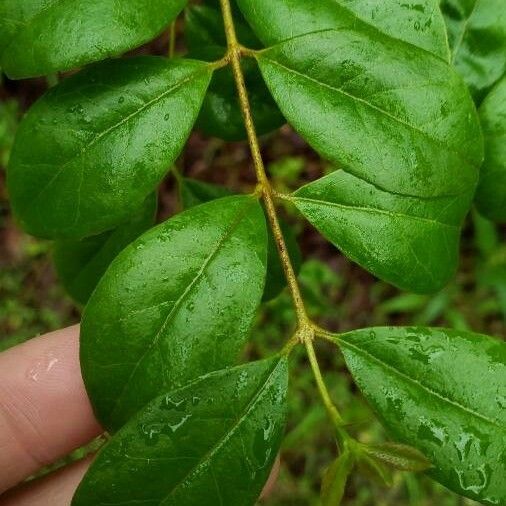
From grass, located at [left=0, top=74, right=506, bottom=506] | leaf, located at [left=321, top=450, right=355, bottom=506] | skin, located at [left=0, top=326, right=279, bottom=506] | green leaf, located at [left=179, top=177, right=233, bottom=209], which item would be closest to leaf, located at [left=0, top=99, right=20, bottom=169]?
grass, located at [left=0, top=74, right=506, bottom=506]

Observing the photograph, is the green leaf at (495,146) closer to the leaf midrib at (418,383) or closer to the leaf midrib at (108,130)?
the leaf midrib at (418,383)

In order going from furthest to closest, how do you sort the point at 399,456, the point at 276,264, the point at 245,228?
the point at 276,264 → the point at 245,228 → the point at 399,456

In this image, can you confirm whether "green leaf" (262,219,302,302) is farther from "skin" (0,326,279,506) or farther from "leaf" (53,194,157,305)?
"skin" (0,326,279,506)

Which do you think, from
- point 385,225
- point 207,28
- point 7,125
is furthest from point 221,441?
point 7,125

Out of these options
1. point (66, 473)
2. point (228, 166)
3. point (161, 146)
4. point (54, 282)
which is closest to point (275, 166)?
point (228, 166)

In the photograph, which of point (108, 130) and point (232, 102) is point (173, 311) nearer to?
point (108, 130)

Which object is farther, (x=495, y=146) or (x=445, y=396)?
(x=495, y=146)
